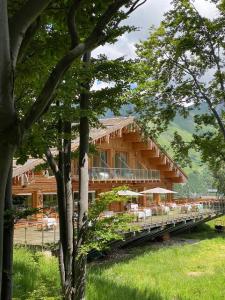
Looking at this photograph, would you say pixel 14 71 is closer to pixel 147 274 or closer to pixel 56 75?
pixel 56 75

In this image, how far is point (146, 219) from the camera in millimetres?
26750

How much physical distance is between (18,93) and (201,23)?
11.3 meters

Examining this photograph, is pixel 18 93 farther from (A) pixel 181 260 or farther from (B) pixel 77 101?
(A) pixel 181 260

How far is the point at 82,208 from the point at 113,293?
441cm

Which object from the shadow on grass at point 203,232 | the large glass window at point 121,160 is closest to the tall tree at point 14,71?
the shadow on grass at point 203,232

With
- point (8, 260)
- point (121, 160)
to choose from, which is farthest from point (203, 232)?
point (8, 260)

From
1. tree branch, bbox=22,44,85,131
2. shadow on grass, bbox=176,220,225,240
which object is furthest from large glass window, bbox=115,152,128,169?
tree branch, bbox=22,44,85,131

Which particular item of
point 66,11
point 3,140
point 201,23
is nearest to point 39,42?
point 66,11

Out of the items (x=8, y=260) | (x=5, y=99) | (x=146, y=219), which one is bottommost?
(x=146, y=219)

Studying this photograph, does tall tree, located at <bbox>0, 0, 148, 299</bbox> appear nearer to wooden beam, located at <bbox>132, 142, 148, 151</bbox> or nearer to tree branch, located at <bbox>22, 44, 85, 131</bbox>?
tree branch, located at <bbox>22, 44, 85, 131</bbox>

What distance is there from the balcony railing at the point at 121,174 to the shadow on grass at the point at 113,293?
1715 centimetres

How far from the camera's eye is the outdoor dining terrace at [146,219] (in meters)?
18.8

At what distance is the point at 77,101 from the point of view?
857cm

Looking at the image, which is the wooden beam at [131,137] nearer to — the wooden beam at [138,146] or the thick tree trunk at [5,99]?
the wooden beam at [138,146]
